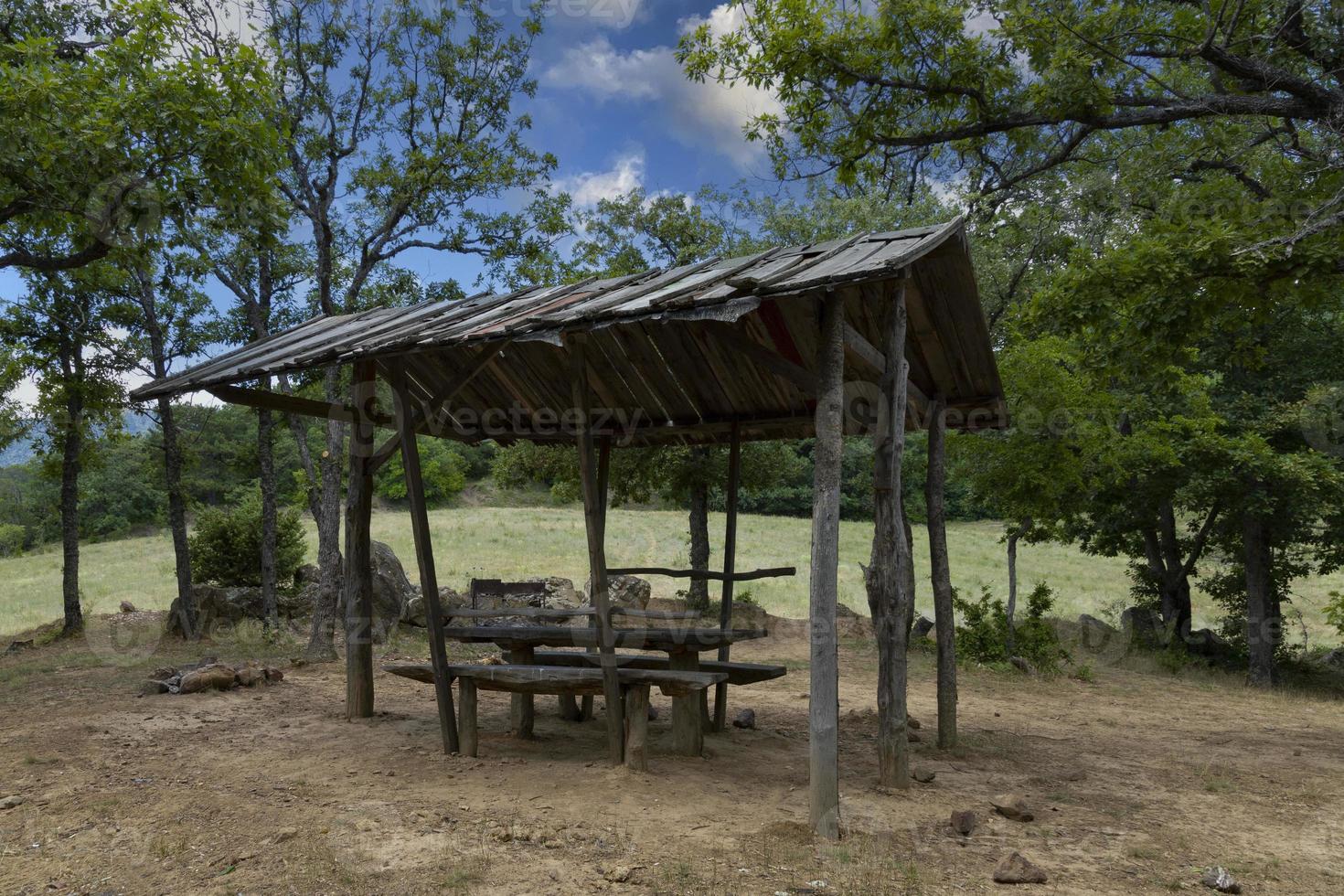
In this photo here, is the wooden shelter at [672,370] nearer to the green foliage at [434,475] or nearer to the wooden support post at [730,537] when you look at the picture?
the wooden support post at [730,537]

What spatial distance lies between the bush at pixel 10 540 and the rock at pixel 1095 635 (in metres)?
41.3

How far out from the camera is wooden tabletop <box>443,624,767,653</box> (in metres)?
6.71

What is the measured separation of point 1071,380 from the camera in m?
12.5

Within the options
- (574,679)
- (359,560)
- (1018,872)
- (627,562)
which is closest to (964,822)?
(1018,872)

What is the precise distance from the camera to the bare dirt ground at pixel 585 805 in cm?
420

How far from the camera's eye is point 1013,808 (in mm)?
5332

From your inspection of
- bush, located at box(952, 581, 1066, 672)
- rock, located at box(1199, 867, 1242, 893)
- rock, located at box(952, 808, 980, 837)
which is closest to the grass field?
bush, located at box(952, 581, 1066, 672)

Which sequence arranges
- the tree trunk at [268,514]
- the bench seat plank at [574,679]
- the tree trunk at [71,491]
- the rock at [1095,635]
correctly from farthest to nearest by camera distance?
the rock at [1095,635]
the tree trunk at [71,491]
the tree trunk at [268,514]
the bench seat plank at [574,679]

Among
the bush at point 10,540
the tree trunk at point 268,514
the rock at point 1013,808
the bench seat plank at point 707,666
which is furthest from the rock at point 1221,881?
the bush at point 10,540

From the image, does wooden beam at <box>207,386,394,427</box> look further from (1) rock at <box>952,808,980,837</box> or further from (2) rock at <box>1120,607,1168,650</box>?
(2) rock at <box>1120,607,1168,650</box>

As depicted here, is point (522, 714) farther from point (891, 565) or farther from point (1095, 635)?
point (1095, 635)

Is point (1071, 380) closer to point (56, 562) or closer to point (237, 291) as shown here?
point (237, 291)

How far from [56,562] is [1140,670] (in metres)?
32.6

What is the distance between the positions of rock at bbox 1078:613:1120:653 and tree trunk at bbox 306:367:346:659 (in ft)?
45.6
